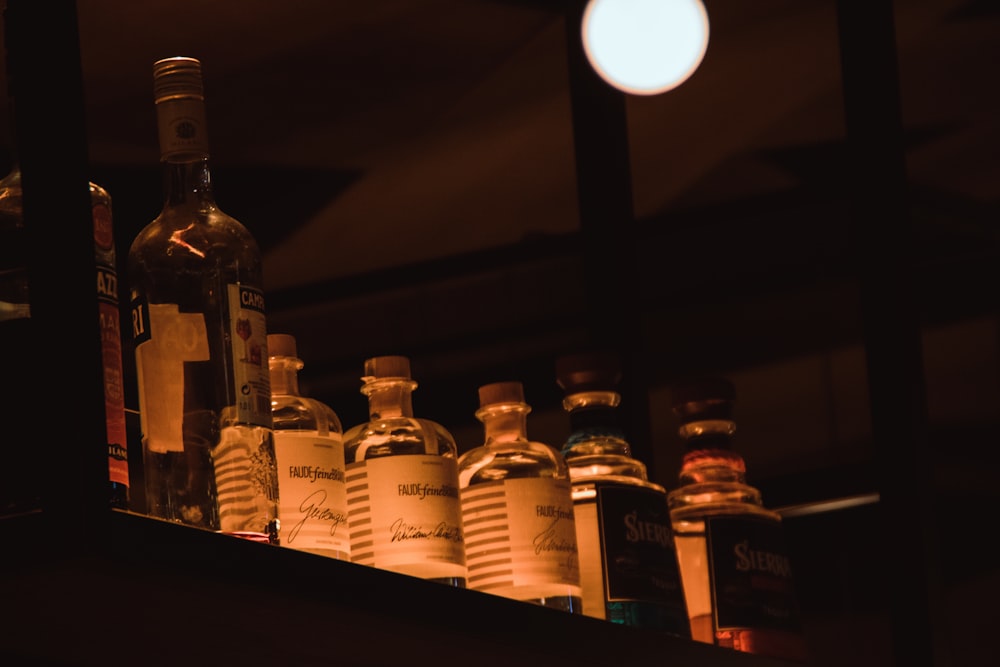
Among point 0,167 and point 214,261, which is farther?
point 0,167

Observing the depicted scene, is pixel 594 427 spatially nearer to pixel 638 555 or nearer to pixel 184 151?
pixel 638 555

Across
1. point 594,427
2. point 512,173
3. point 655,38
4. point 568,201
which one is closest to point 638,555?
point 594,427

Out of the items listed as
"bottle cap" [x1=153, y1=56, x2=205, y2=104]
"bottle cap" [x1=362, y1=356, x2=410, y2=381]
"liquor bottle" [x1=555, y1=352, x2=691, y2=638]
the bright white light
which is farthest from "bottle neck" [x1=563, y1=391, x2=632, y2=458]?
the bright white light

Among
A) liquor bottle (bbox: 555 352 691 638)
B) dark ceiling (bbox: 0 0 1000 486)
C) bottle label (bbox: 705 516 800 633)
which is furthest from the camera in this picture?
dark ceiling (bbox: 0 0 1000 486)

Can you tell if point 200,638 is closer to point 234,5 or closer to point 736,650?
point 736,650

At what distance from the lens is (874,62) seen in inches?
70.1

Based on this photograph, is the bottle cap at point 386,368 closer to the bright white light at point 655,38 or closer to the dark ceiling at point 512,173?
the dark ceiling at point 512,173

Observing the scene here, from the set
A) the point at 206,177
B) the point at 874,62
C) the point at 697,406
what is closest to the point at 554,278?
the point at 874,62

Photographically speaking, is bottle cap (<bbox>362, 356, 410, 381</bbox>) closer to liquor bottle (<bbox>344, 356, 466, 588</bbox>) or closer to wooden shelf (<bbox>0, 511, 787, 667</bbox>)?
liquor bottle (<bbox>344, 356, 466, 588</bbox>)

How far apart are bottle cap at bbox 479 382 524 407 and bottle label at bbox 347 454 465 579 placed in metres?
0.12

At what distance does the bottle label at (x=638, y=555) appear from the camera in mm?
1197

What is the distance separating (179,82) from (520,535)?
383mm

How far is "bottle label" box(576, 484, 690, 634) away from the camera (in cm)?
120

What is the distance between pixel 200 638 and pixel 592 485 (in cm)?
40
